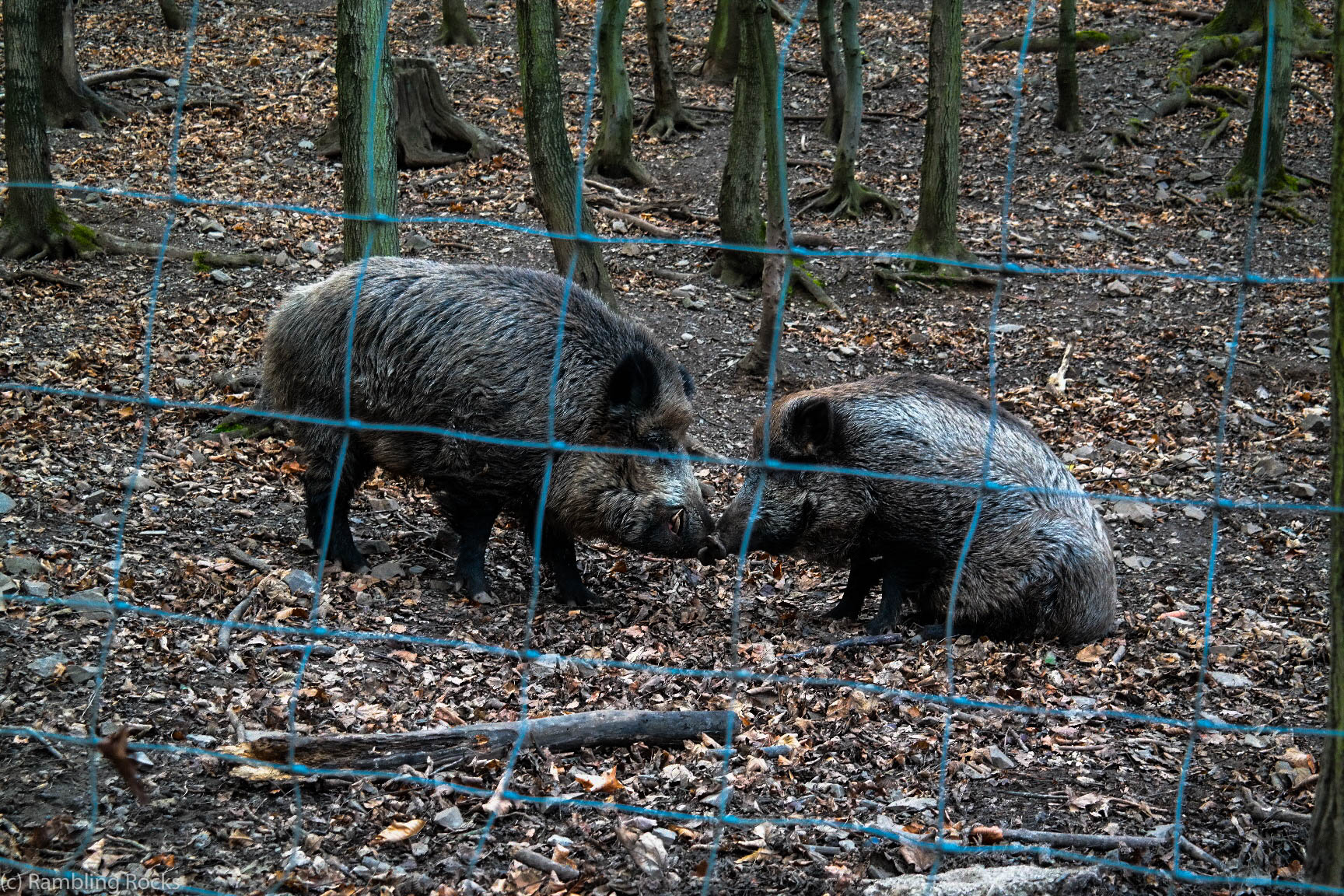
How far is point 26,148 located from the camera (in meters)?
8.95

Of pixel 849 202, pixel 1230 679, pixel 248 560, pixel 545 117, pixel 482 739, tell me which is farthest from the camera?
pixel 849 202

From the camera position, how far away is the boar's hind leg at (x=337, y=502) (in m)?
5.81

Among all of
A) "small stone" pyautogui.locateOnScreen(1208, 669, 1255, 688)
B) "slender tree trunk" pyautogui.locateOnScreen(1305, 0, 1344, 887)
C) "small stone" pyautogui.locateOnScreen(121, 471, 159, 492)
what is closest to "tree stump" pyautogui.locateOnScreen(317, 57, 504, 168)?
"small stone" pyautogui.locateOnScreen(121, 471, 159, 492)

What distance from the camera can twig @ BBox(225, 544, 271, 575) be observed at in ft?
17.9

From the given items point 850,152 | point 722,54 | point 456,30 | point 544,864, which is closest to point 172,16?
point 456,30

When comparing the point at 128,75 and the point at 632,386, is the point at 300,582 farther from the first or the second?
the point at 128,75

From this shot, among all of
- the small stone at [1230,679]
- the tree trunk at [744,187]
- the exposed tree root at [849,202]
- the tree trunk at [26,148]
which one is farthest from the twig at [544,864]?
the exposed tree root at [849,202]

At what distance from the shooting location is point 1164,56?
16.2 meters

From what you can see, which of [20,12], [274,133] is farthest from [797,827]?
[274,133]

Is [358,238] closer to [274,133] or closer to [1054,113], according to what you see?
[274,133]

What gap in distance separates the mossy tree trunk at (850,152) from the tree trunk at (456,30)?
8.10 metres

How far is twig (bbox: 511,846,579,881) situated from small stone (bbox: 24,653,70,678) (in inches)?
77.4

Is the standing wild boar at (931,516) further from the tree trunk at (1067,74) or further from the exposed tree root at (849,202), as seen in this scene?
the tree trunk at (1067,74)

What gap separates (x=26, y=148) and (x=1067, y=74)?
11.8m
